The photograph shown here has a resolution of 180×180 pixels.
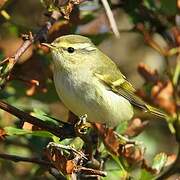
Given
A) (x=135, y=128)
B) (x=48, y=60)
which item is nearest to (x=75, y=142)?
(x=135, y=128)

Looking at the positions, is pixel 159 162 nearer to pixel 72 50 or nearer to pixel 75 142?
pixel 75 142

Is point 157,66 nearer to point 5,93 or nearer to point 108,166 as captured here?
point 5,93

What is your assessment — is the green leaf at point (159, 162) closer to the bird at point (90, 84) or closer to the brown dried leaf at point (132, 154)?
the brown dried leaf at point (132, 154)

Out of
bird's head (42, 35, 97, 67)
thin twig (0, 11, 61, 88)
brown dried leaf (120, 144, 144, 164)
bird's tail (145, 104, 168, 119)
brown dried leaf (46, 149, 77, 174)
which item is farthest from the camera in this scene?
bird's tail (145, 104, 168, 119)

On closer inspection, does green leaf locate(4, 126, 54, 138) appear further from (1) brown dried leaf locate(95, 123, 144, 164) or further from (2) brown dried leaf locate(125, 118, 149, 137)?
(2) brown dried leaf locate(125, 118, 149, 137)

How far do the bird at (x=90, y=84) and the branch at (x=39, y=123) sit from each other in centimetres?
53

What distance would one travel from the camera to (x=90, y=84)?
295 cm

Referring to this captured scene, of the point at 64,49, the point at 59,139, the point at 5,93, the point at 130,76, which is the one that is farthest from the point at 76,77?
the point at 130,76

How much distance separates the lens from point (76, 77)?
2.96m

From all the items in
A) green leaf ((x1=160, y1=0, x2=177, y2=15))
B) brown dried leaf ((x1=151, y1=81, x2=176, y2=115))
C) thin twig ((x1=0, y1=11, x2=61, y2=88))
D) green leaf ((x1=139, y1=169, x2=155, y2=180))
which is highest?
thin twig ((x1=0, y1=11, x2=61, y2=88))

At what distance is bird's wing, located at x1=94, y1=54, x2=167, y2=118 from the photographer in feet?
10.2

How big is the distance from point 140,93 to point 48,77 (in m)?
0.45

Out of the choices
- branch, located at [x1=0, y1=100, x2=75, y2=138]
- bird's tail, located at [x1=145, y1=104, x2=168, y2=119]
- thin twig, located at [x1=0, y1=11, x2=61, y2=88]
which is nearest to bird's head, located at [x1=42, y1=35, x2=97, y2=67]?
thin twig, located at [x1=0, y1=11, x2=61, y2=88]

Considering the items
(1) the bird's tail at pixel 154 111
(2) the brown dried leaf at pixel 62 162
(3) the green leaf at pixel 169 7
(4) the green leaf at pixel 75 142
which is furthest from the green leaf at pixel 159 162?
(3) the green leaf at pixel 169 7
